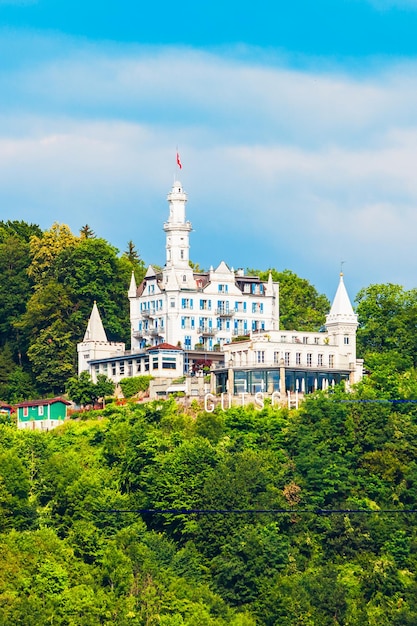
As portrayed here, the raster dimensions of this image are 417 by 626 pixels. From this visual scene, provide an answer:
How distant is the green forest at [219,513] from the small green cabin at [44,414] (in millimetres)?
1995

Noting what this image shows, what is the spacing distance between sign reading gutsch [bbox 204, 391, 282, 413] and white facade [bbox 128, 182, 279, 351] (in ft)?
25.6

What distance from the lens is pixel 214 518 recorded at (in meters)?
111

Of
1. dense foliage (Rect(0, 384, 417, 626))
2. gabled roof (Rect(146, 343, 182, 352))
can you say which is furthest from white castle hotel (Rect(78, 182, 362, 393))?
dense foliage (Rect(0, 384, 417, 626))

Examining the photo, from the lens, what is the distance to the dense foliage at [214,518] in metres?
104

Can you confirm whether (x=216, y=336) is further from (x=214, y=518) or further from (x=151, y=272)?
(x=214, y=518)

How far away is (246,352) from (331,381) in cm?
524

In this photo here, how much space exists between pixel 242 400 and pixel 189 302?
1064 centimetres

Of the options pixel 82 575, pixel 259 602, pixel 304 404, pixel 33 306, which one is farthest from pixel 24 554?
pixel 33 306

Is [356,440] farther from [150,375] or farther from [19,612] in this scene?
[19,612]

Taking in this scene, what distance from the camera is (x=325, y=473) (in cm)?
11506

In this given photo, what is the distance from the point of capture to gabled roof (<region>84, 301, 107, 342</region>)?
433ft

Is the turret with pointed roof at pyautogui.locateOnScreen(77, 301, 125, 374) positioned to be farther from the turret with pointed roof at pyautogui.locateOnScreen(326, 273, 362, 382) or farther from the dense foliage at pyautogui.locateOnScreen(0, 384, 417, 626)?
the turret with pointed roof at pyautogui.locateOnScreen(326, 273, 362, 382)

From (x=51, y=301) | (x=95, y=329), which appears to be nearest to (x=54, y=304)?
(x=51, y=301)

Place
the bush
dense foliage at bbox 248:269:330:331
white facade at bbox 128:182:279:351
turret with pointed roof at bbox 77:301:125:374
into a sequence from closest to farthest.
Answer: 1. the bush
2. white facade at bbox 128:182:279:351
3. turret with pointed roof at bbox 77:301:125:374
4. dense foliage at bbox 248:269:330:331
